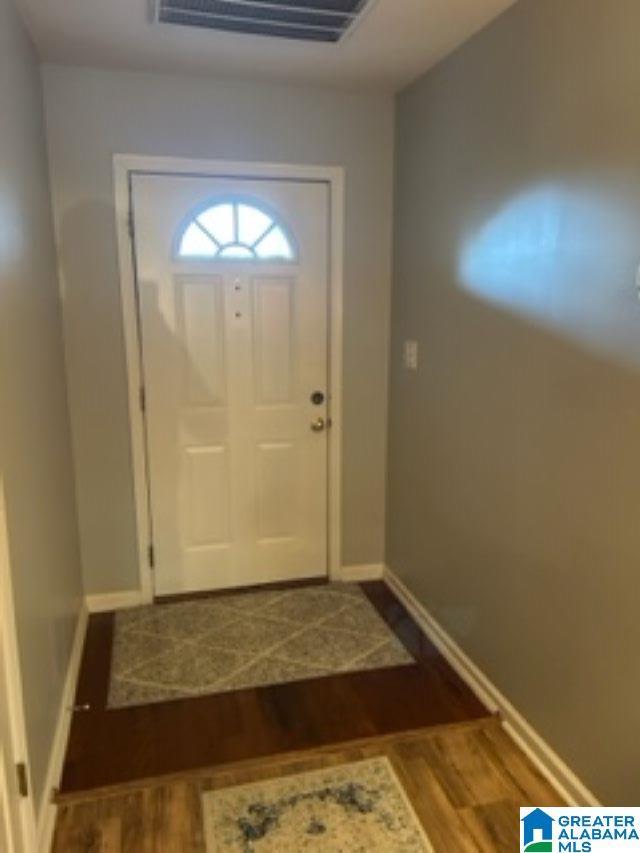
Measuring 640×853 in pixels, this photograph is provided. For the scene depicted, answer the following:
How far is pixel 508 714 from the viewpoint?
2182 millimetres

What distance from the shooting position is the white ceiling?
81.5 inches

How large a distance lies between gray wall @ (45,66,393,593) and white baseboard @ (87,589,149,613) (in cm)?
4

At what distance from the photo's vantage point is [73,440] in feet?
9.27

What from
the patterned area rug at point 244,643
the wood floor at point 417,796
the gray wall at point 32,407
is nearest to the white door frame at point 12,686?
the gray wall at point 32,407

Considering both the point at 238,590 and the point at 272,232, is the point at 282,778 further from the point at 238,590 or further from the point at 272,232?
the point at 272,232

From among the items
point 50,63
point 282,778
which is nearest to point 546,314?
point 282,778

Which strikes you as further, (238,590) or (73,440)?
(238,590)

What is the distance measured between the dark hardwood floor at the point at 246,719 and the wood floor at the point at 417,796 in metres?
0.06

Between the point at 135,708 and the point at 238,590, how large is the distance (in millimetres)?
970
